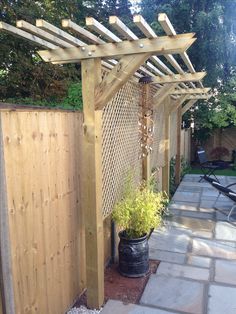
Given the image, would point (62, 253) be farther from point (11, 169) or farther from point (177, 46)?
point (177, 46)

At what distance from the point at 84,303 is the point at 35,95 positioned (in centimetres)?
414

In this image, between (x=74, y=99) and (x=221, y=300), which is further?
(x=74, y=99)

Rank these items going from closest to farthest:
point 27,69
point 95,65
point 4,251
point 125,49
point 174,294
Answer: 1. point 4,251
2. point 125,49
3. point 95,65
4. point 174,294
5. point 27,69

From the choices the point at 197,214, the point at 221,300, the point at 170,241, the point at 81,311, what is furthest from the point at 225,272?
the point at 197,214

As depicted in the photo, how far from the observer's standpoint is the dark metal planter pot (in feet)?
10.2

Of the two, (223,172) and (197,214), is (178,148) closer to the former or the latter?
(223,172)

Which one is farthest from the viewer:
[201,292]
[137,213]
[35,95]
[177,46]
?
[35,95]

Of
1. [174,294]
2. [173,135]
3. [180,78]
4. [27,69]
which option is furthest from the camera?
[173,135]

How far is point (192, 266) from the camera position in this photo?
3365mm

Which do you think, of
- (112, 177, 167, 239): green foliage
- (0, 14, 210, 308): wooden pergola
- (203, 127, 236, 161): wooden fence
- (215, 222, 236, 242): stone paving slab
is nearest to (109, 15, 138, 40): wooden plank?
(0, 14, 210, 308): wooden pergola

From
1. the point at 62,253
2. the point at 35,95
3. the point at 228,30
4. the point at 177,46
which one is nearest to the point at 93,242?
the point at 62,253

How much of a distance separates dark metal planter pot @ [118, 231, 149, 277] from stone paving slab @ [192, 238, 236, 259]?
0.87 m

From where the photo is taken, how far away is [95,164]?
2.56 meters

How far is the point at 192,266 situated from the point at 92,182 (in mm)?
1652
